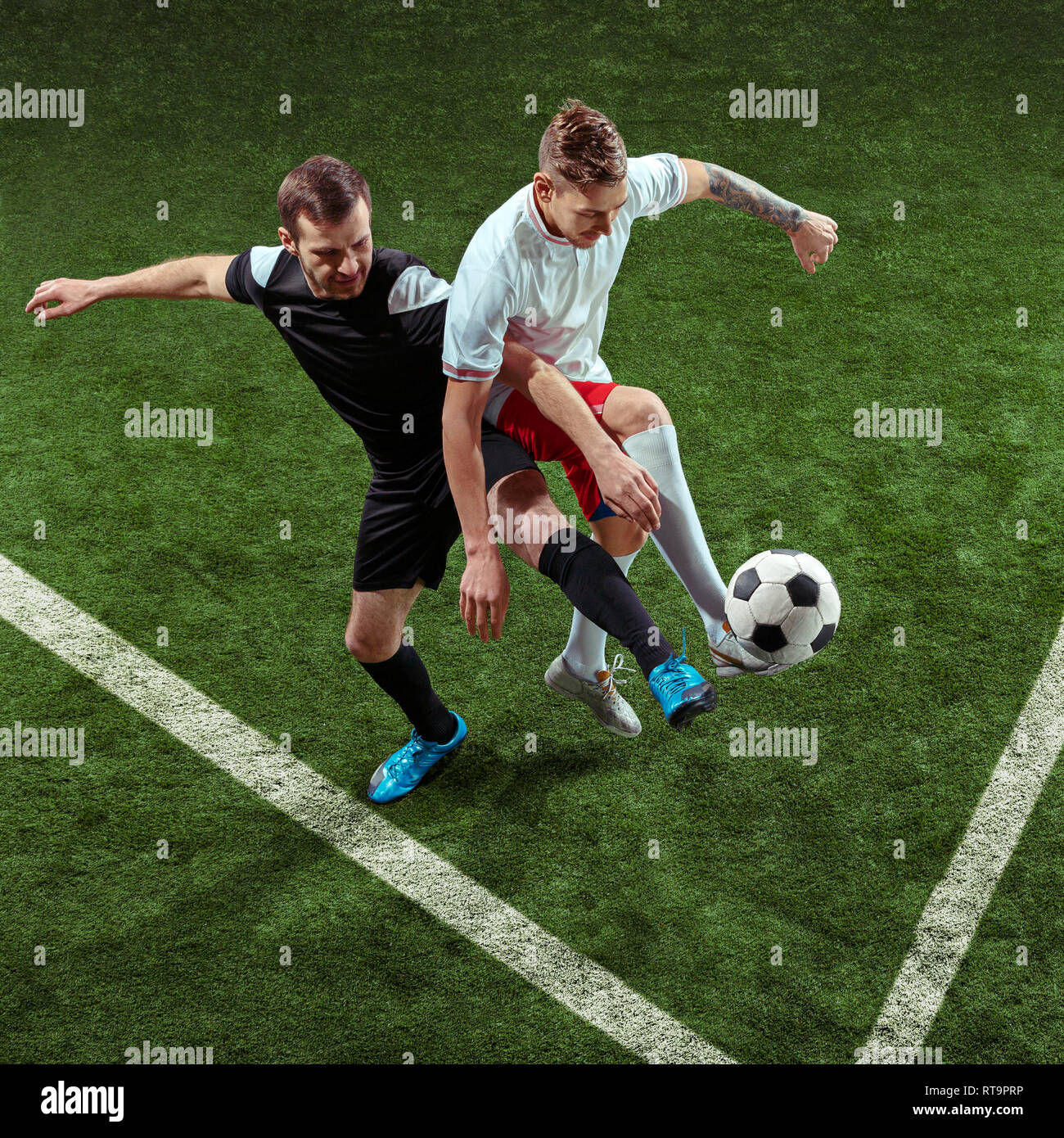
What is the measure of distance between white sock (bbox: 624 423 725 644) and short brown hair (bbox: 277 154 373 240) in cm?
103

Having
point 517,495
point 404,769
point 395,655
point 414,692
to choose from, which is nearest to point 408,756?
point 404,769

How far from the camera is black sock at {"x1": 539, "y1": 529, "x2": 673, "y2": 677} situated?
350cm

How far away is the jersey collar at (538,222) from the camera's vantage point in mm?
3494

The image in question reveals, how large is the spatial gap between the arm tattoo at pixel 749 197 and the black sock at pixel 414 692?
183cm

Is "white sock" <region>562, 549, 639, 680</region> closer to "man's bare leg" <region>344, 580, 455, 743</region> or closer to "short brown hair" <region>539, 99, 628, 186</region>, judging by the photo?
"man's bare leg" <region>344, 580, 455, 743</region>

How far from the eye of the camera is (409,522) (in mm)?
3994

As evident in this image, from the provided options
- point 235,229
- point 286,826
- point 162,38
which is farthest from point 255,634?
point 162,38

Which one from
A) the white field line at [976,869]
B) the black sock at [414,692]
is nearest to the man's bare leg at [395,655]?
the black sock at [414,692]

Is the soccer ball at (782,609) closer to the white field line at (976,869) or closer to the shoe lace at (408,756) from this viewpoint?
the white field line at (976,869)

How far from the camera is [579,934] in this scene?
3975 millimetres

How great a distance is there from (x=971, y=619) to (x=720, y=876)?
5.46 ft

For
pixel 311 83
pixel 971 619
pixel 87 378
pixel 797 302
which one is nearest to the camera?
pixel 971 619

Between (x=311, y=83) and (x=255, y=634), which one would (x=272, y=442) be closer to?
(x=255, y=634)

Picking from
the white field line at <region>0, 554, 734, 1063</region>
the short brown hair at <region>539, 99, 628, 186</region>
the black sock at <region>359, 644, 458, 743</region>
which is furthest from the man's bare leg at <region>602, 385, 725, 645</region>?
the white field line at <region>0, 554, 734, 1063</region>
